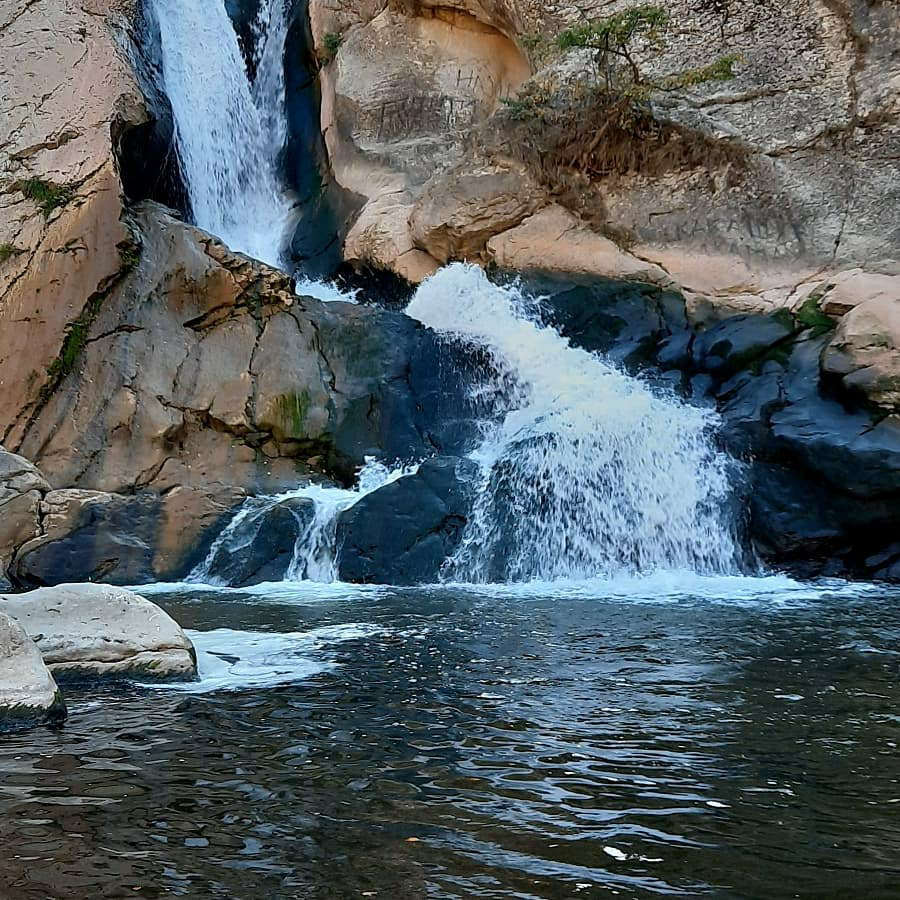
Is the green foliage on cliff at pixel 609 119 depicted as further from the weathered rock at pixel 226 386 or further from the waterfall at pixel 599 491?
the waterfall at pixel 599 491

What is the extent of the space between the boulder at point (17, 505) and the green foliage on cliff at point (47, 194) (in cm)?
394

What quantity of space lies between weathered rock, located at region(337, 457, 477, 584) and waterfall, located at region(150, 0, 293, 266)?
741 cm

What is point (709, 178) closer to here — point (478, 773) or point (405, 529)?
point (405, 529)

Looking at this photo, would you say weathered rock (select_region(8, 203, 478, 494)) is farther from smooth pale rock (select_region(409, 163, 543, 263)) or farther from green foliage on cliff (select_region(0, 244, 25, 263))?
smooth pale rock (select_region(409, 163, 543, 263))

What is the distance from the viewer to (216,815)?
3.38 m

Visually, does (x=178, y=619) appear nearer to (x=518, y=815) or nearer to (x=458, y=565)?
(x=458, y=565)

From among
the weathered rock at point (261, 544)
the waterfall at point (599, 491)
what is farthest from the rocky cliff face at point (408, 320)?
the waterfall at point (599, 491)

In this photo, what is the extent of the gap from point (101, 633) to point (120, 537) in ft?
17.7

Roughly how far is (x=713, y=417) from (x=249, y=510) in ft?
17.4

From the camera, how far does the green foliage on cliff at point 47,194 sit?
43.7 feet

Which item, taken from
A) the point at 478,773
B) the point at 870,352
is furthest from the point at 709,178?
the point at 478,773

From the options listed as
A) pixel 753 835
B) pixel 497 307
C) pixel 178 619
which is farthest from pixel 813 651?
pixel 497 307

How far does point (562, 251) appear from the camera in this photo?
567 inches

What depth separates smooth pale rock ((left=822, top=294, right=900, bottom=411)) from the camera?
10336mm
